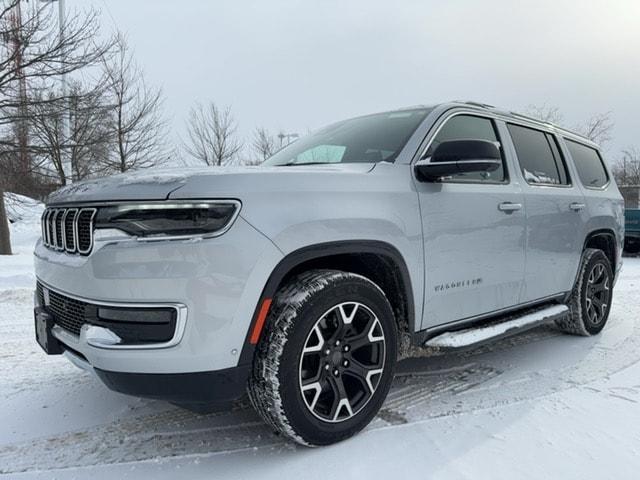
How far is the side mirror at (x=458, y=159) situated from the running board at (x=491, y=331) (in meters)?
0.93

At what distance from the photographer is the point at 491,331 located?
3.17 metres

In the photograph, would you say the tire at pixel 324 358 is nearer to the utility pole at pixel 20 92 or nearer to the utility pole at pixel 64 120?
the utility pole at pixel 64 120

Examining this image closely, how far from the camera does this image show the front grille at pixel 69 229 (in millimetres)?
2203

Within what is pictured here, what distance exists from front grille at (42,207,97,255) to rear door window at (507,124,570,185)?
2950mm

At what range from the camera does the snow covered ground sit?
2.25 m

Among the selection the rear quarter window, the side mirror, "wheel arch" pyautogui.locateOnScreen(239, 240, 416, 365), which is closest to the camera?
"wheel arch" pyautogui.locateOnScreen(239, 240, 416, 365)

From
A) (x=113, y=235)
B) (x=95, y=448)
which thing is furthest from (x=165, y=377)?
(x=95, y=448)

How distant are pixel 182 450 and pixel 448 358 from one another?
219 centimetres

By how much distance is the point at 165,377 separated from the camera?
2.03 meters

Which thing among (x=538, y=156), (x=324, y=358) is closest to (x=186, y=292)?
(x=324, y=358)

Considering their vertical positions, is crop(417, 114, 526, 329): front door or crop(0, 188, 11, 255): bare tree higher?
crop(417, 114, 526, 329): front door

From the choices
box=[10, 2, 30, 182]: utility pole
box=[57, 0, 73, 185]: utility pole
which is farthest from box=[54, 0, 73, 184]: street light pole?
box=[10, 2, 30, 182]: utility pole

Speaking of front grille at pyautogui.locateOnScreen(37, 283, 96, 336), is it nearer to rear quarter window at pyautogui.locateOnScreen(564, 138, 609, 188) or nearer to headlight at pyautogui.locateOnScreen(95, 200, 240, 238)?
headlight at pyautogui.locateOnScreen(95, 200, 240, 238)

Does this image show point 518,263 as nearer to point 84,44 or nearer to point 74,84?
point 84,44
